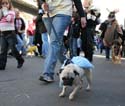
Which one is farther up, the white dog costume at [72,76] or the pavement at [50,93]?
the white dog costume at [72,76]

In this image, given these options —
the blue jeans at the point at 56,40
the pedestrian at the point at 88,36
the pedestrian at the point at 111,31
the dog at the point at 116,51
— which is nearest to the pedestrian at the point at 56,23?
the blue jeans at the point at 56,40

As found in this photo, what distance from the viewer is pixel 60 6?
926cm

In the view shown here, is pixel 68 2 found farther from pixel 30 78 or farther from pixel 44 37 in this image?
pixel 44 37

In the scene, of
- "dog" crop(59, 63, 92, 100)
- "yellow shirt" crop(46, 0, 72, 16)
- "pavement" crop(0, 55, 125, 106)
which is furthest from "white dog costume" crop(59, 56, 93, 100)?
"yellow shirt" crop(46, 0, 72, 16)

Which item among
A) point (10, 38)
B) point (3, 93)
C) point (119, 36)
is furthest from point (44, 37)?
point (3, 93)

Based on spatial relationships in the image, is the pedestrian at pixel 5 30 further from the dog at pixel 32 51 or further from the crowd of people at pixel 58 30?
the dog at pixel 32 51

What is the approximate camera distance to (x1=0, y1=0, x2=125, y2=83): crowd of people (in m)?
9.21

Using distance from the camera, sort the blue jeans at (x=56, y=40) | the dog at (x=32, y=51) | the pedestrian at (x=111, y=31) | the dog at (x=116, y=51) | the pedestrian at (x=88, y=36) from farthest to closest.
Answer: the dog at (x=32, y=51) < the dog at (x=116, y=51) < the pedestrian at (x=111, y=31) < the pedestrian at (x=88, y=36) < the blue jeans at (x=56, y=40)

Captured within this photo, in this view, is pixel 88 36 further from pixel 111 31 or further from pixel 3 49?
pixel 111 31

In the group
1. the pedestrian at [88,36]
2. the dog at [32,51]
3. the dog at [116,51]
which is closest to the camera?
the pedestrian at [88,36]

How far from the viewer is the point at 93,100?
25.9 feet

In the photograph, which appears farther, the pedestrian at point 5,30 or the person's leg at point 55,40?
the pedestrian at point 5,30

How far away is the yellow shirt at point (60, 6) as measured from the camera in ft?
30.3

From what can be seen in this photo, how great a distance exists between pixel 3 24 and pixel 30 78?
2.79 meters
